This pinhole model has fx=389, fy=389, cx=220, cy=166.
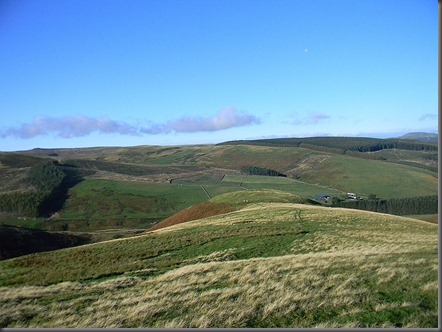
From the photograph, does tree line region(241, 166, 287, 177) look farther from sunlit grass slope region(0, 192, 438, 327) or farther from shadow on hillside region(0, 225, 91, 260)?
sunlit grass slope region(0, 192, 438, 327)

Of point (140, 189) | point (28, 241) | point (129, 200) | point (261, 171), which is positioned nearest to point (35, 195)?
point (129, 200)

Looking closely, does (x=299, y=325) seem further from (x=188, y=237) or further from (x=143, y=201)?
(x=143, y=201)

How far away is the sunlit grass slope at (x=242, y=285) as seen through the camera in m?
8.40

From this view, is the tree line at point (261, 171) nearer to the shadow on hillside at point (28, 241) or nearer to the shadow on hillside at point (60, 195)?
the shadow on hillside at point (60, 195)

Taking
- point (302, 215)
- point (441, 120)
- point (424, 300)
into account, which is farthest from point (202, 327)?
point (302, 215)

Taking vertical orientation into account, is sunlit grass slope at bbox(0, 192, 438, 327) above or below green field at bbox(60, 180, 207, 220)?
above

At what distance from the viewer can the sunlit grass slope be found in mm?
8398

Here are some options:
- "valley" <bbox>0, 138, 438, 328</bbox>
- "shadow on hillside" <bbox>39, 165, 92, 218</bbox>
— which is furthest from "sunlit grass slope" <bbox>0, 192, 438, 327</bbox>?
"shadow on hillside" <bbox>39, 165, 92, 218</bbox>

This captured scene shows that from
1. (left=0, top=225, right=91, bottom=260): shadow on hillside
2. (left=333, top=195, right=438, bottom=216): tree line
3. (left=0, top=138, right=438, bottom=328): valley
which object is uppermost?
(left=0, top=138, right=438, bottom=328): valley

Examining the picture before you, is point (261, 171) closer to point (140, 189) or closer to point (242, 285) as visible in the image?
point (140, 189)

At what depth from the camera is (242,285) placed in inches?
424

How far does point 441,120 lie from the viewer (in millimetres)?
7754

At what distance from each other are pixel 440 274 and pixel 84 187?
8148cm

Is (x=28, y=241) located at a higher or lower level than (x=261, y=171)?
lower
